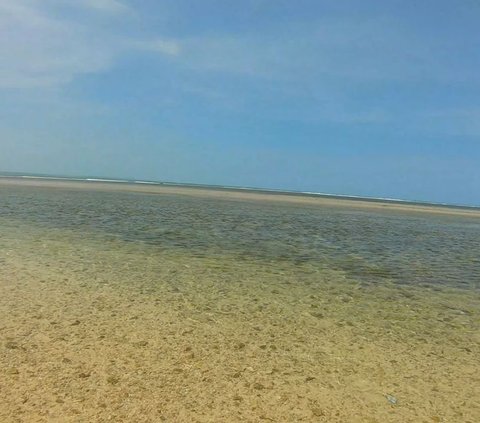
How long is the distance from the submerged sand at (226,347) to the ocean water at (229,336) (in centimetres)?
2

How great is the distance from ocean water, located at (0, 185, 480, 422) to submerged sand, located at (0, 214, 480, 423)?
0.08ft

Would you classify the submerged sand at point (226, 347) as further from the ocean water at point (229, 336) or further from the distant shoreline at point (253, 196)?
the distant shoreline at point (253, 196)

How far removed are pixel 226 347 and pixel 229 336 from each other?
0.46 metres

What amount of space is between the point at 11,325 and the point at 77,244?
802cm

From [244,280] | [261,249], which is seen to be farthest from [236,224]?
[244,280]

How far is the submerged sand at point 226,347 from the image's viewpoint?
16.3 feet

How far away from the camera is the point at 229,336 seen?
7086mm

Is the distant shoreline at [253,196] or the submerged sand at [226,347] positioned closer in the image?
the submerged sand at [226,347]

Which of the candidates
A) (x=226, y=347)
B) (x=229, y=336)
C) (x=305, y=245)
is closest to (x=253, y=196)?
(x=305, y=245)

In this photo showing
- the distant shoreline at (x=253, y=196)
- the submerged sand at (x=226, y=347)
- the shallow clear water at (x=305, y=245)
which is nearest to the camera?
the submerged sand at (x=226, y=347)

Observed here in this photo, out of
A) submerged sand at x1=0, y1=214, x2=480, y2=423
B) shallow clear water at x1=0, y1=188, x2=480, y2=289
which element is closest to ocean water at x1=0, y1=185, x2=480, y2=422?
submerged sand at x1=0, y1=214, x2=480, y2=423

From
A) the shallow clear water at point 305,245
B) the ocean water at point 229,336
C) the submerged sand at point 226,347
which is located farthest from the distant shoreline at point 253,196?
the submerged sand at point 226,347

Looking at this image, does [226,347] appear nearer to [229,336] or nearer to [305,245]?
[229,336]

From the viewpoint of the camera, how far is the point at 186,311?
8.26 m
